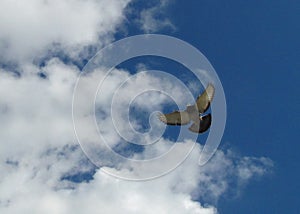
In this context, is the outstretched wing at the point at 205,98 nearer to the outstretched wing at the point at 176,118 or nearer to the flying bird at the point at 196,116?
the flying bird at the point at 196,116

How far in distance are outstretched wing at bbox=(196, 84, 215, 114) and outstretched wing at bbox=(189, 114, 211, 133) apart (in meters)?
1.72

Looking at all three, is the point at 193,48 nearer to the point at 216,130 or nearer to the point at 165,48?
the point at 165,48

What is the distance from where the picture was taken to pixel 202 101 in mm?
93688

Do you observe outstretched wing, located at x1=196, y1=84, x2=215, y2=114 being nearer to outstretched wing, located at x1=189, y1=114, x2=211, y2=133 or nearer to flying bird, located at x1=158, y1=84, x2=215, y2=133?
flying bird, located at x1=158, y1=84, x2=215, y2=133

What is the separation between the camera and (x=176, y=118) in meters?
96.9

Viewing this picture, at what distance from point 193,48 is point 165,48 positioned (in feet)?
29.9

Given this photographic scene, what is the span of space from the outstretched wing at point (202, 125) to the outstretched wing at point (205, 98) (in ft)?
5.65

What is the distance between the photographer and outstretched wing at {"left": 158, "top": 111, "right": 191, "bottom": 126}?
317ft

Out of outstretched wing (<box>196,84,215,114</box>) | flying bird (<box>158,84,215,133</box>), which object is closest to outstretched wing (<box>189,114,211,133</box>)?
flying bird (<box>158,84,215,133</box>)

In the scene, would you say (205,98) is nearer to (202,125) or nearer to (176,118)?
(202,125)

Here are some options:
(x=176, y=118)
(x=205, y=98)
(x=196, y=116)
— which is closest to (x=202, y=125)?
(x=196, y=116)

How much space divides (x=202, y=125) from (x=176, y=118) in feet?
17.2

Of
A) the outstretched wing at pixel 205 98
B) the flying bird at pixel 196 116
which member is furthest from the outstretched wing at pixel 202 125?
the outstretched wing at pixel 205 98

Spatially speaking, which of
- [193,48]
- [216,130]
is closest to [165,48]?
[193,48]
